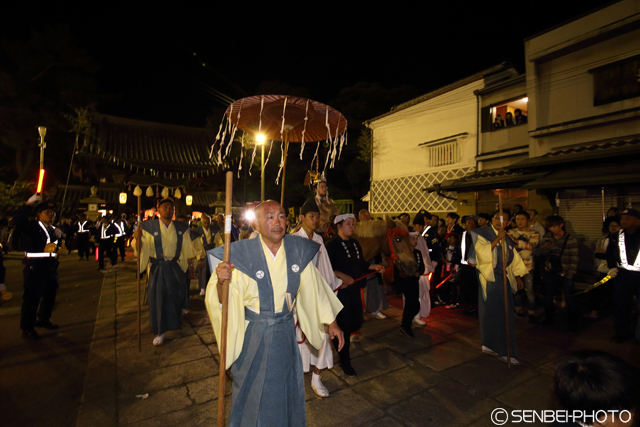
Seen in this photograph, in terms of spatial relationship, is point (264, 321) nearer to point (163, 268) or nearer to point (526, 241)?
point (163, 268)

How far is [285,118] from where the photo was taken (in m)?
4.43

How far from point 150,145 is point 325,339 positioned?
1880 centimetres

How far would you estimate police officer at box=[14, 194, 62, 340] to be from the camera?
503cm

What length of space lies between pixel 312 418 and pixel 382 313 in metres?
3.60

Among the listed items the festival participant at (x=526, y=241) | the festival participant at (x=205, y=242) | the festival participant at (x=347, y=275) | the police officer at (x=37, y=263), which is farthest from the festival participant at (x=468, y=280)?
the police officer at (x=37, y=263)

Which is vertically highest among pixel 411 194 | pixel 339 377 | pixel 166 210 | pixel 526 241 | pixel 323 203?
pixel 411 194

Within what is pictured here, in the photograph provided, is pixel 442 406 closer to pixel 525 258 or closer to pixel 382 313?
pixel 382 313

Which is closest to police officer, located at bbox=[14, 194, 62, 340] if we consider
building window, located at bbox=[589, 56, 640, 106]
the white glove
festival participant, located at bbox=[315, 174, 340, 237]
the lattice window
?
the white glove

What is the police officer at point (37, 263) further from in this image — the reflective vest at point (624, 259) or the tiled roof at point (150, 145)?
the tiled roof at point (150, 145)

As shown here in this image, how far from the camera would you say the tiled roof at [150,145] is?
1677 cm

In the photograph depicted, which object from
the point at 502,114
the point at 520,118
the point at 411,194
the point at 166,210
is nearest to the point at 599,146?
the point at 520,118

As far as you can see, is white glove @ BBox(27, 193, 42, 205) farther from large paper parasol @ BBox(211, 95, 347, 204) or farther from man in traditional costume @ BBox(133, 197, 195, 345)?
large paper parasol @ BBox(211, 95, 347, 204)

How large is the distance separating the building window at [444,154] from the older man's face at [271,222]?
1252 centimetres

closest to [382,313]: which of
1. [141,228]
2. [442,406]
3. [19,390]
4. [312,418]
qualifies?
[442,406]
